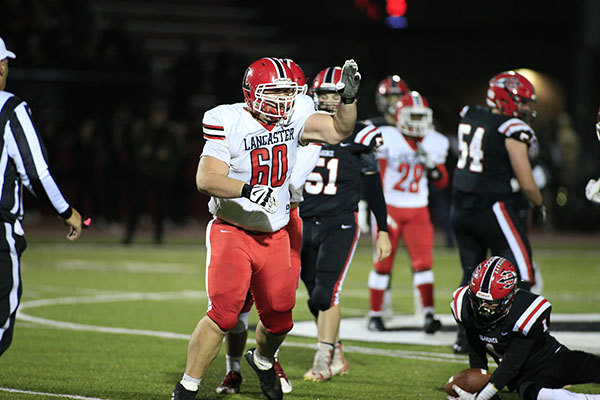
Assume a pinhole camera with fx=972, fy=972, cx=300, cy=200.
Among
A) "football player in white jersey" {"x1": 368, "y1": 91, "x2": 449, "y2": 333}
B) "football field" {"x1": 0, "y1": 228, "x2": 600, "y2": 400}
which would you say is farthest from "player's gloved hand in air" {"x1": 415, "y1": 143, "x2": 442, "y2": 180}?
"football field" {"x1": 0, "y1": 228, "x2": 600, "y2": 400}

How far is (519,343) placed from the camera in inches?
205

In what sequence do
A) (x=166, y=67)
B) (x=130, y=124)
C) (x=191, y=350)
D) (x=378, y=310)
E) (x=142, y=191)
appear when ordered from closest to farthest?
1. (x=191, y=350)
2. (x=378, y=310)
3. (x=142, y=191)
4. (x=130, y=124)
5. (x=166, y=67)

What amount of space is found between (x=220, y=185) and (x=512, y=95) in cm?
Answer: 280

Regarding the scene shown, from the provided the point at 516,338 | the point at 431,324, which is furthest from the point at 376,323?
the point at 516,338

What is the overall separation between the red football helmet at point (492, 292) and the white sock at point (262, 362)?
1.18 m

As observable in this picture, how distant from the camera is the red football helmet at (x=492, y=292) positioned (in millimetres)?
5199

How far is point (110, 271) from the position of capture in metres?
11.9

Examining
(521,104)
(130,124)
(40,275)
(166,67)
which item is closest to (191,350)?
(521,104)

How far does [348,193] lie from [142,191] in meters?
8.60

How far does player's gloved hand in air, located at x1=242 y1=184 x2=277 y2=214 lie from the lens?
473cm

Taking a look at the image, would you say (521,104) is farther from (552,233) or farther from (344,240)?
(552,233)

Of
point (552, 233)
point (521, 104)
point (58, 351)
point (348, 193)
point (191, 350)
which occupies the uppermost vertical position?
point (521, 104)

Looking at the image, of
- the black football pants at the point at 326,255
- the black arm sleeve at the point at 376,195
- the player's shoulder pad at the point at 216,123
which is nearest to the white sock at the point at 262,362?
the black football pants at the point at 326,255

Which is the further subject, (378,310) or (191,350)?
(378,310)
